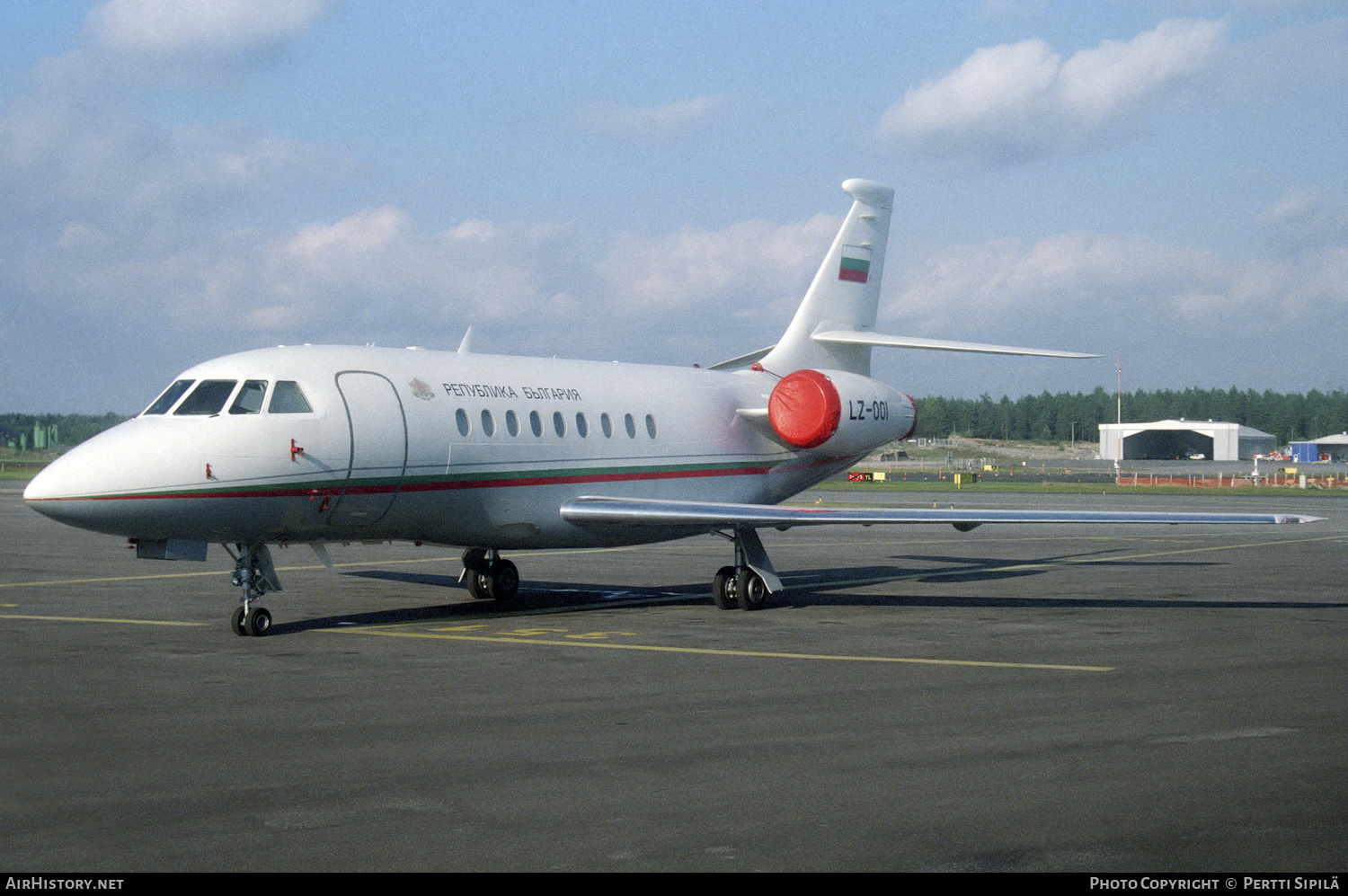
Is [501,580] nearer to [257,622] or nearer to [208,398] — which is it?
[257,622]

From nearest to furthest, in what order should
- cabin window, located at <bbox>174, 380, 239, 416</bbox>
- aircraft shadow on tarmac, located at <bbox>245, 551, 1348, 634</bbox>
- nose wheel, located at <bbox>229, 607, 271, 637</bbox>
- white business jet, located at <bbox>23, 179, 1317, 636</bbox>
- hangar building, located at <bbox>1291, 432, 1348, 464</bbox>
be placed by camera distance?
white business jet, located at <bbox>23, 179, 1317, 636</bbox>
nose wheel, located at <bbox>229, 607, 271, 637</bbox>
cabin window, located at <bbox>174, 380, 239, 416</bbox>
aircraft shadow on tarmac, located at <bbox>245, 551, 1348, 634</bbox>
hangar building, located at <bbox>1291, 432, 1348, 464</bbox>

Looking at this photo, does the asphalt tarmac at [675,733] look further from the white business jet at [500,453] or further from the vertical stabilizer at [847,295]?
the vertical stabilizer at [847,295]

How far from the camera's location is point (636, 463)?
2030 cm

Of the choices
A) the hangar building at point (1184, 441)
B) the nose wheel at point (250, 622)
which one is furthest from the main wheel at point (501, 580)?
the hangar building at point (1184, 441)

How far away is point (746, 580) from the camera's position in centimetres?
1900

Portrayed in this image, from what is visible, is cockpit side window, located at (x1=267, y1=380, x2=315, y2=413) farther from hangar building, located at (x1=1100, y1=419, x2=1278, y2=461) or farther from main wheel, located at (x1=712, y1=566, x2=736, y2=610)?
hangar building, located at (x1=1100, y1=419, x2=1278, y2=461)

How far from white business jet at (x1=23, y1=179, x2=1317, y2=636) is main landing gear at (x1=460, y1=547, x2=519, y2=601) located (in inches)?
1.1

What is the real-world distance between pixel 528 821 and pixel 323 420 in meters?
9.74

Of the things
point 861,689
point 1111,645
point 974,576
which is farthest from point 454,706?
point 974,576

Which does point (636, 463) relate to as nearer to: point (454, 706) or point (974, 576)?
point (974, 576)

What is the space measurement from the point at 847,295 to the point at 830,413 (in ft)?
11.5

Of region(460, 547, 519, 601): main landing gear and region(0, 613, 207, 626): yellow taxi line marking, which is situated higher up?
region(460, 547, 519, 601): main landing gear

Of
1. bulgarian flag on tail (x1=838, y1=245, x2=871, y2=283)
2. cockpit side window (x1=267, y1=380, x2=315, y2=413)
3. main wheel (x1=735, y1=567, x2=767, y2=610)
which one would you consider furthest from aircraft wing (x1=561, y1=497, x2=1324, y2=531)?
bulgarian flag on tail (x1=838, y1=245, x2=871, y2=283)

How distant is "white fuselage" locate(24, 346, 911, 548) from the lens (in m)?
14.9
